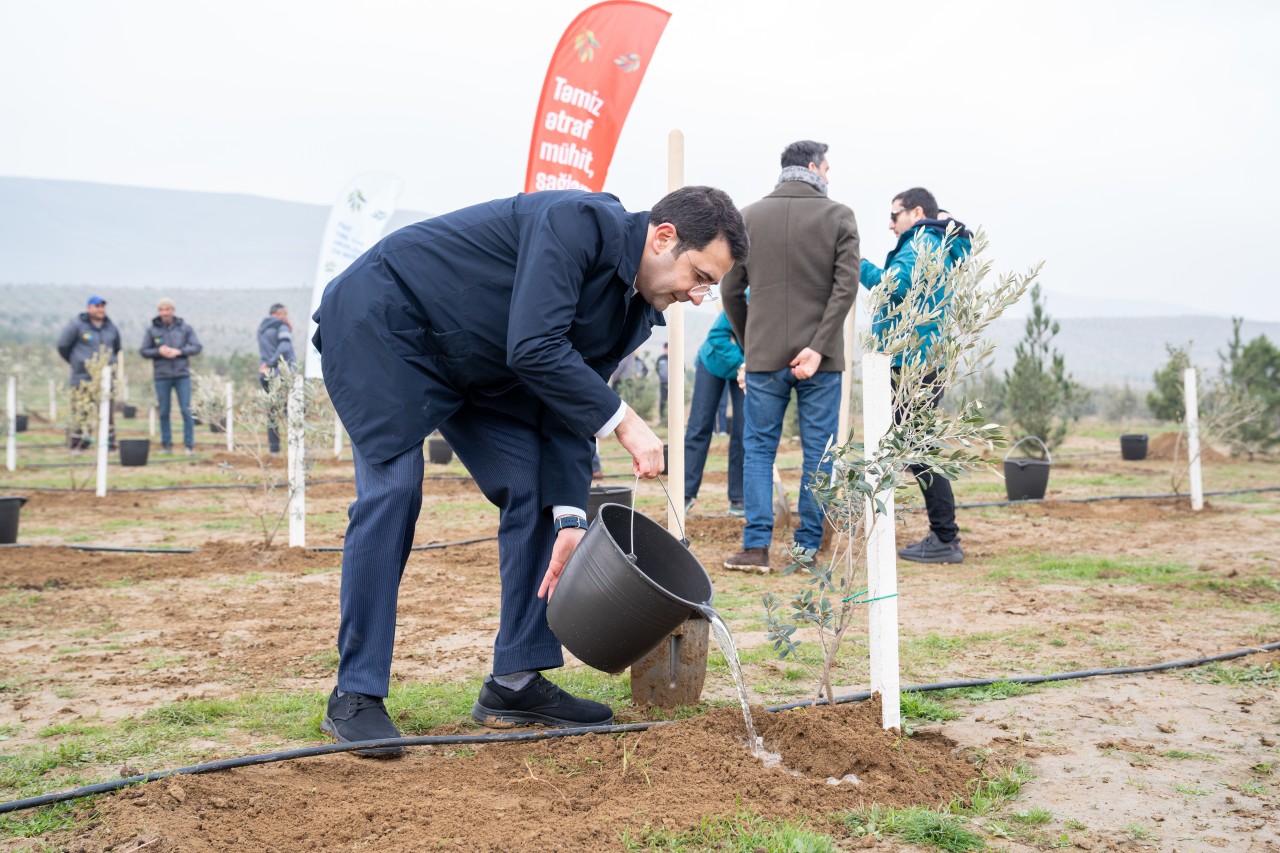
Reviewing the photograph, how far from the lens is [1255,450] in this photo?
1237cm

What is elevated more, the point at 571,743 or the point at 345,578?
the point at 345,578

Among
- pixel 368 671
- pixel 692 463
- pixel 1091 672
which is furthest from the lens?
pixel 692 463

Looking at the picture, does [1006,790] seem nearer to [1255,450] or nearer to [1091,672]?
[1091,672]

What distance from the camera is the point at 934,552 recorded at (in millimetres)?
5840

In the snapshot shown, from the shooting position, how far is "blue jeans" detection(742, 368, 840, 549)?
5.36 m

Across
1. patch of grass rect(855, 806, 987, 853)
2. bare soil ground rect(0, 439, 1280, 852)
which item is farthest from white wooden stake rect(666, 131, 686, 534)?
patch of grass rect(855, 806, 987, 853)

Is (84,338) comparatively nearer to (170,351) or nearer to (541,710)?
(170,351)

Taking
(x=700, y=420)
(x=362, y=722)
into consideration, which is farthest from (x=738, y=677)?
(x=700, y=420)

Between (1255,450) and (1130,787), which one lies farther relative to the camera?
(1255,450)

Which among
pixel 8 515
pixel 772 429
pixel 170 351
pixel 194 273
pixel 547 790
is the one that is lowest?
pixel 547 790

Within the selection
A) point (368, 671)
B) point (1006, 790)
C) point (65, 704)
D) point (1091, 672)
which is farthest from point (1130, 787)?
point (65, 704)

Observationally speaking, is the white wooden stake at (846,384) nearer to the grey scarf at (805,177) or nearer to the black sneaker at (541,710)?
the grey scarf at (805,177)

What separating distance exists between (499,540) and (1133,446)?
11558 mm

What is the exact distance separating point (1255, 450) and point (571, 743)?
12.3m
